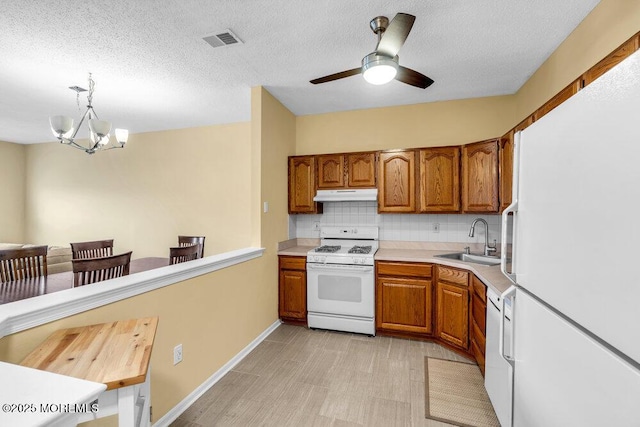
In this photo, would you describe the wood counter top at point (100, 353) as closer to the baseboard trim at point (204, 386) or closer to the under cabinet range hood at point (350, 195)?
the baseboard trim at point (204, 386)

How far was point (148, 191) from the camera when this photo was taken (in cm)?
467

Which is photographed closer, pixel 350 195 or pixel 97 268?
pixel 97 268

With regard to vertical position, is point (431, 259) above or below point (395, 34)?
below

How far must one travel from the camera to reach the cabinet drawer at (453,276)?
2.56 metres

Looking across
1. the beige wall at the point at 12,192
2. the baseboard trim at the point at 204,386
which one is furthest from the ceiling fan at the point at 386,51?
the beige wall at the point at 12,192

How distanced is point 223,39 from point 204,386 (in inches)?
105

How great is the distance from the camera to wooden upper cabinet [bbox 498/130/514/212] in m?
2.43

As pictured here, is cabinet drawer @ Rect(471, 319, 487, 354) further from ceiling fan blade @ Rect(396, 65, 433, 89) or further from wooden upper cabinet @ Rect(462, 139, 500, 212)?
ceiling fan blade @ Rect(396, 65, 433, 89)

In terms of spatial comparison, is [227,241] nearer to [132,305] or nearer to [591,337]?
[132,305]

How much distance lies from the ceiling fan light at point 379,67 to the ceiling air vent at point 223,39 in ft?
3.33

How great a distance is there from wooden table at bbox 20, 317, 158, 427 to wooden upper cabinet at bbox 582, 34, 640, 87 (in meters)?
2.44

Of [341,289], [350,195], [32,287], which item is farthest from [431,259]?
[32,287]

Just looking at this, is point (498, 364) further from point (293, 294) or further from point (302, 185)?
point (302, 185)

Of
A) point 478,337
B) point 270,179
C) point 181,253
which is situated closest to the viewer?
point 478,337
